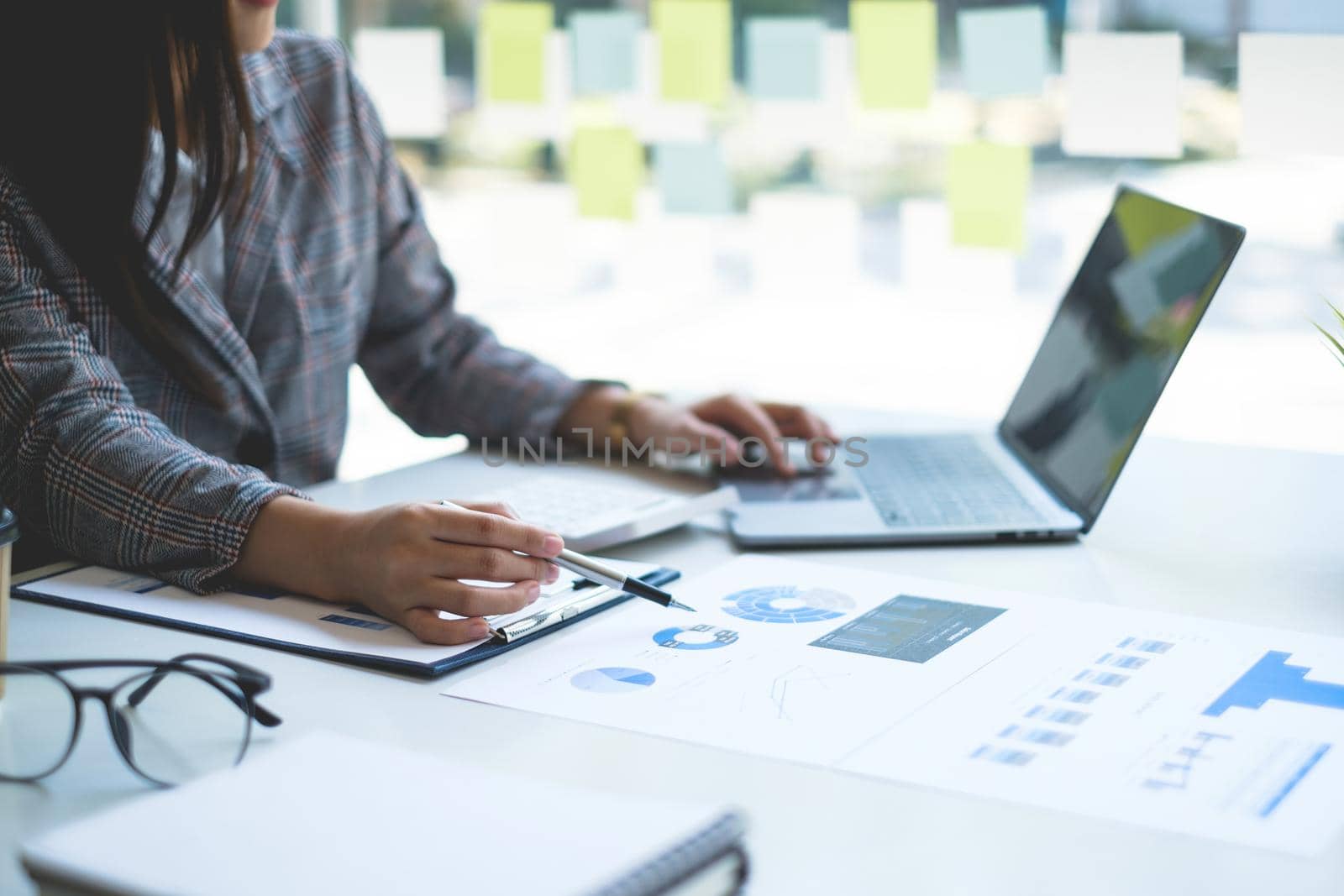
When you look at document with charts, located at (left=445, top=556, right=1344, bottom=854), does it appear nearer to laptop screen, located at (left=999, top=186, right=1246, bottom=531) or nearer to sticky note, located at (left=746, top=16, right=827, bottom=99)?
laptop screen, located at (left=999, top=186, right=1246, bottom=531)

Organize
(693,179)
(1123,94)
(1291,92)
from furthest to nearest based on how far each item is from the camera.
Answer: (693,179)
(1123,94)
(1291,92)

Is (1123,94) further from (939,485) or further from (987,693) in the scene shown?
(987,693)

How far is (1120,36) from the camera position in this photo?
1544mm

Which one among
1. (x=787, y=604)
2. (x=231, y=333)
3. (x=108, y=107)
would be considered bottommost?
(x=787, y=604)

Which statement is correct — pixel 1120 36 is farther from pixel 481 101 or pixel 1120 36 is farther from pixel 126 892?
pixel 126 892

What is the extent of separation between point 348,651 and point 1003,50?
1.20m

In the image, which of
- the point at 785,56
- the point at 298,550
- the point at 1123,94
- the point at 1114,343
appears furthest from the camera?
the point at 785,56

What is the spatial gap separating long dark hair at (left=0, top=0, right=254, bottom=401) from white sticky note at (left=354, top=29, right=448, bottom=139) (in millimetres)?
1075

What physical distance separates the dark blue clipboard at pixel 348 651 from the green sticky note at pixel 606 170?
1.13 metres

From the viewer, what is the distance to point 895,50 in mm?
1692

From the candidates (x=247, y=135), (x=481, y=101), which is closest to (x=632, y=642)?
(x=247, y=135)

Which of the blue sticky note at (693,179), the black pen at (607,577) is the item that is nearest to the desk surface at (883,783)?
the black pen at (607,577)

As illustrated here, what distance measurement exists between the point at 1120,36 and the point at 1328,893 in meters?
1.23

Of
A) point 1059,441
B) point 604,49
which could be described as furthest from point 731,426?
point 604,49
